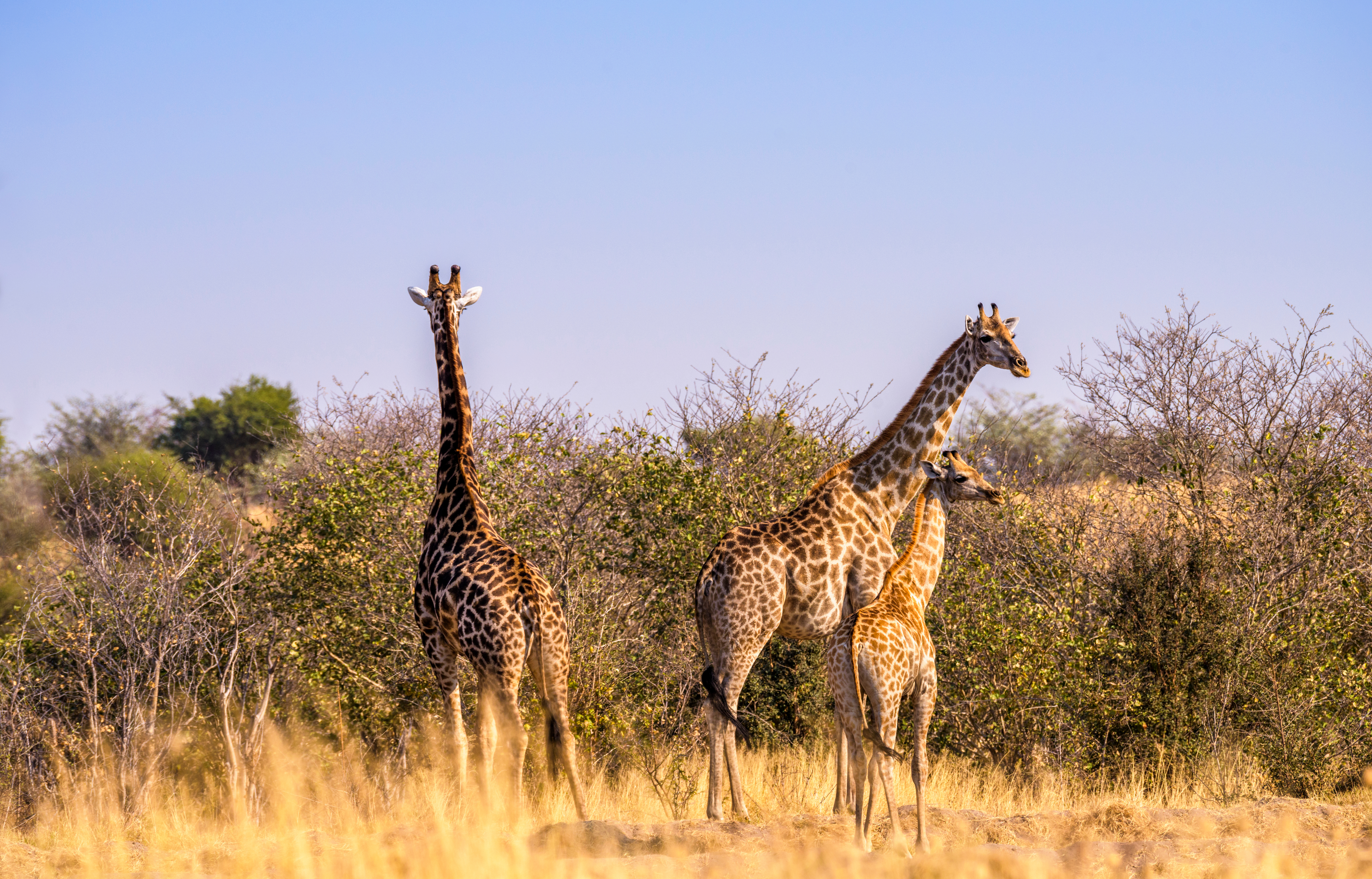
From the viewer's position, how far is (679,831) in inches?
307

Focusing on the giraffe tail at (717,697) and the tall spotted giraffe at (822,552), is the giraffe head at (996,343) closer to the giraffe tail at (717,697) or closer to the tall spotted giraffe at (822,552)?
the tall spotted giraffe at (822,552)

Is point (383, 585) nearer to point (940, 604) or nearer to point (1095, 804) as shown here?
point (940, 604)

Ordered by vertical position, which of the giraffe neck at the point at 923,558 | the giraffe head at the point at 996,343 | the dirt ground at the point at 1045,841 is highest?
the giraffe head at the point at 996,343

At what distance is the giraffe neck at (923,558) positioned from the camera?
27.3 feet

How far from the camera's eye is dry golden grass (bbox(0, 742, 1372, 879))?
214 inches

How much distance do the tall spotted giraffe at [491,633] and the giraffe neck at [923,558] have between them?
2256 mm

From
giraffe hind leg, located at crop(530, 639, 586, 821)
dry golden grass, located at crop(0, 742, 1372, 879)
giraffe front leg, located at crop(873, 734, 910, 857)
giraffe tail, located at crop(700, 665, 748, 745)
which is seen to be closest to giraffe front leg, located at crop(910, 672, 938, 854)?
giraffe front leg, located at crop(873, 734, 910, 857)

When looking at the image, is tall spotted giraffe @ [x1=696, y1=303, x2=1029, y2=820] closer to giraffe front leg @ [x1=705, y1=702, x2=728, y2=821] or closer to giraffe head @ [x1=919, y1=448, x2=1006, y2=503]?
giraffe front leg @ [x1=705, y1=702, x2=728, y2=821]

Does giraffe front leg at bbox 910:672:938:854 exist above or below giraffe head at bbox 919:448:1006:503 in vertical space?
below

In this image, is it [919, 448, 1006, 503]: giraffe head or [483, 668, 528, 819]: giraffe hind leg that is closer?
[483, 668, 528, 819]: giraffe hind leg

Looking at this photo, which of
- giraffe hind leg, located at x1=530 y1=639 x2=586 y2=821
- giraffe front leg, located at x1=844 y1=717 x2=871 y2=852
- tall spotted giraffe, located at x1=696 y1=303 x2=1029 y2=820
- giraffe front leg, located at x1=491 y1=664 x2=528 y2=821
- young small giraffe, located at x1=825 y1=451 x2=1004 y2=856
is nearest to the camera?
giraffe front leg, located at x1=844 y1=717 x2=871 y2=852

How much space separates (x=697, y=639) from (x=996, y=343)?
4395 millimetres

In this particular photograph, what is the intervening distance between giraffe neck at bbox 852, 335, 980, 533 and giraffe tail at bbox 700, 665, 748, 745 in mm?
1850

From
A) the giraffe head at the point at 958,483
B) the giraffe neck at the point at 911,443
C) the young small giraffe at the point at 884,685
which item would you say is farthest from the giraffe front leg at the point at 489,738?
the giraffe head at the point at 958,483
